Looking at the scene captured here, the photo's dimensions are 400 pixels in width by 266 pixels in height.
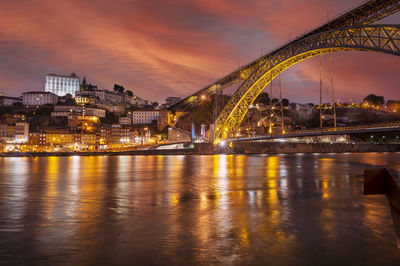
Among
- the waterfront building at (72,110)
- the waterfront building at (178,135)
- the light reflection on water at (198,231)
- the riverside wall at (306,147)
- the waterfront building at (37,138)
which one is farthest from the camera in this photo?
the waterfront building at (72,110)

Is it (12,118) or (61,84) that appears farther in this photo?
(61,84)

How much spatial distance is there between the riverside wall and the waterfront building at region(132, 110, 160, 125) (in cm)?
5644

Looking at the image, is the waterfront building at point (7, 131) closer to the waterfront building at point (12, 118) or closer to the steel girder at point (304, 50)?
the waterfront building at point (12, 118)

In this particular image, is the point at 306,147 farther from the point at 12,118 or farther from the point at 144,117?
the point at 12,118

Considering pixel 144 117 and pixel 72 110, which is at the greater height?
pixel 72 110

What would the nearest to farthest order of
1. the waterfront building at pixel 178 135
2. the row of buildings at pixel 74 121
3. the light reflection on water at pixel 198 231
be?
the light reflection on water at pixel 198 231 < the row of buildings at pixel 74 121 < the waterfront building at pixel 178 135

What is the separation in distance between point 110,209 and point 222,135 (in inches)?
2021

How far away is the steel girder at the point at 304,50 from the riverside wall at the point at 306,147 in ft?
40.3

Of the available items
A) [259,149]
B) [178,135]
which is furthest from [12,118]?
[259,149]

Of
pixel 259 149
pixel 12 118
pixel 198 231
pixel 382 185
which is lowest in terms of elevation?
pixel 198 231

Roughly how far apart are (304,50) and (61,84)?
14361 cm

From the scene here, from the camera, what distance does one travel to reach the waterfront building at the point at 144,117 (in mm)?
122175

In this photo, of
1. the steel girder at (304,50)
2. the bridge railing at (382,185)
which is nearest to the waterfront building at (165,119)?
the steel girder at (304,50)

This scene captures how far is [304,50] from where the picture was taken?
36.0 m
